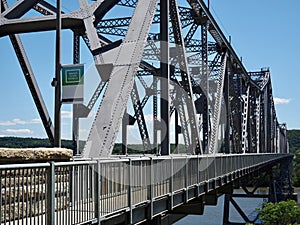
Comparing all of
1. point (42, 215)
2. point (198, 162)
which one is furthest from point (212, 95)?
point (42, 215)

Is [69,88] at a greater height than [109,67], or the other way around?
[109,67]

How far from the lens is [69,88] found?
9.99m

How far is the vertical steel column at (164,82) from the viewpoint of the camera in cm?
1538

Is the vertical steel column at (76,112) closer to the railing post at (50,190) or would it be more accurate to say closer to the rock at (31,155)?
the rock at (31,155)

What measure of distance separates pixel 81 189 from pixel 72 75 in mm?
3424

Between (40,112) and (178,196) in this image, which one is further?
(40,112)

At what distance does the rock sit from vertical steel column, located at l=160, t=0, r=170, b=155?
7.95 m

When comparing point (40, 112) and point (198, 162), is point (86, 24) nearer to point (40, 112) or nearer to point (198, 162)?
point (40, 112)

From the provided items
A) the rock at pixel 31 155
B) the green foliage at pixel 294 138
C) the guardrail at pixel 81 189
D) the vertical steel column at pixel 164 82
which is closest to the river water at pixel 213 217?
the vertical steel column at pixel 164 82

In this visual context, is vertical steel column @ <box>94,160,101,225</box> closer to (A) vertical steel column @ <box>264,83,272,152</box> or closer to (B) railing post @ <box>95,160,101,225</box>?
(B) railing post @ <box>95,160,101,225</box>

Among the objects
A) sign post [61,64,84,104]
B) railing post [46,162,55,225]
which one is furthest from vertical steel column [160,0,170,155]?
railing post [46,162,55,225]

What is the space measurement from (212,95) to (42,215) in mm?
38461

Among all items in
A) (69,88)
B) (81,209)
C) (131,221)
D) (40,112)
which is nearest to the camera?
(81,209)

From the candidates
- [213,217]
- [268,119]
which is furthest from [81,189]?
[268,119]
